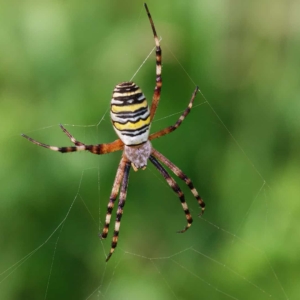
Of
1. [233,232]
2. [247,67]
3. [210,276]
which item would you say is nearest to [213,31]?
[247,67]

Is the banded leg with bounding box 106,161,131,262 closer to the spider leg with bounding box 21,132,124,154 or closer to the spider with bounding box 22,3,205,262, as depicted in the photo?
the spider with bounding box 22,3,205,262

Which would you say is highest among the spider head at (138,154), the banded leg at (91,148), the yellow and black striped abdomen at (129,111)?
the yellow and black striped abdomen at (129,111)

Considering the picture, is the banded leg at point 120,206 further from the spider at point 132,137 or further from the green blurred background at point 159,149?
the green blurred background at point 159,149

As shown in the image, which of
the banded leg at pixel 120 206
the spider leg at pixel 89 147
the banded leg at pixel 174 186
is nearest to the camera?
the spider leg at pixel 89 147

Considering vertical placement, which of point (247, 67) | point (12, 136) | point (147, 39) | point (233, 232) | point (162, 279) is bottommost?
point (162, 279)

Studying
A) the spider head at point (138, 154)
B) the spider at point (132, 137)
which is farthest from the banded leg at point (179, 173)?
the spider head at point (138, 154)

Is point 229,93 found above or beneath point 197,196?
above

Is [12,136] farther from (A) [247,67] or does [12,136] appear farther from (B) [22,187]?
(A) [247,67]
